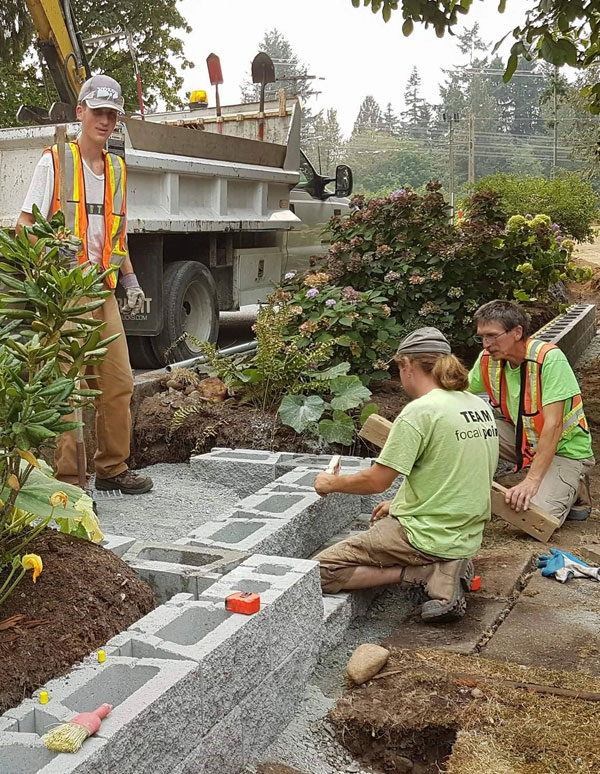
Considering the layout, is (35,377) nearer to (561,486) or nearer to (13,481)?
(13,481)

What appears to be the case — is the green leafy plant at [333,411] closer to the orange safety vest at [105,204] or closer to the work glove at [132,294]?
the work glove at [132,294]

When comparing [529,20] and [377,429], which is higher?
[529,20]

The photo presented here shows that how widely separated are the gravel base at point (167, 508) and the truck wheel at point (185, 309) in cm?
193

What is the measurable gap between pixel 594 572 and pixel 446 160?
228ft

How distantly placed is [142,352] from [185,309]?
2.81 ft

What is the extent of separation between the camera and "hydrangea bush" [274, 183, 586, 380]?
6559mm

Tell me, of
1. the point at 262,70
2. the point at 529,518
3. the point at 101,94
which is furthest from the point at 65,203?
the point at 262,70

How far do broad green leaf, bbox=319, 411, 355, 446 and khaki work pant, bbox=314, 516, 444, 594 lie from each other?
5.47 ft

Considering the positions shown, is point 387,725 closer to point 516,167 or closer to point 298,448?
point 298,448

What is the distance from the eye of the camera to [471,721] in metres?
2.84

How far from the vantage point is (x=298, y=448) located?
5.64 meters

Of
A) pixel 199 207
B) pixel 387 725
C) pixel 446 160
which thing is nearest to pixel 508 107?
pixel 446 160

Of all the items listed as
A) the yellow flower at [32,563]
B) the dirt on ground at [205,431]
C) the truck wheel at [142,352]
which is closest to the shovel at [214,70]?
the truck wheel at [142,352]

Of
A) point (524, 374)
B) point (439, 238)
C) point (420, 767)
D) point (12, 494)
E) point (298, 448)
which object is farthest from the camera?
point (439, 238)
